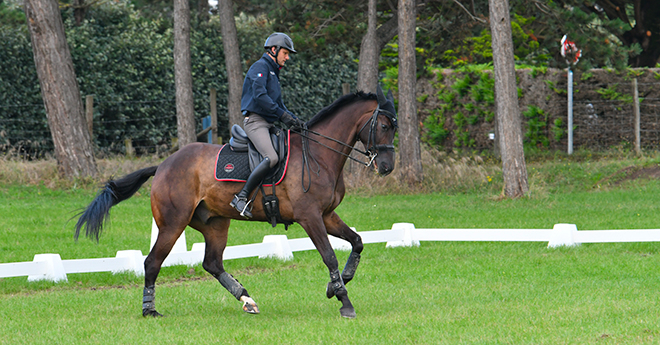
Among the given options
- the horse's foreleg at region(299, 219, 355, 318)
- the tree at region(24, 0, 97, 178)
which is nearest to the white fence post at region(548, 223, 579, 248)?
the horse's foreleg at region(299, 219, 355, 318)

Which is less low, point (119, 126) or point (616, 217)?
point (119, 126)

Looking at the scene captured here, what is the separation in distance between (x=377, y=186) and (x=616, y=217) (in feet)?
19.6

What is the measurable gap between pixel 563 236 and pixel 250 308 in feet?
18.0

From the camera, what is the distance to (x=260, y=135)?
294 inches

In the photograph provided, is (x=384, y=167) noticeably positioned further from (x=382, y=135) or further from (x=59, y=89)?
(x=59, y=89)

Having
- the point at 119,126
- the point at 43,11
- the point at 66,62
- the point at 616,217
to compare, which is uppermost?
the point at 43,11

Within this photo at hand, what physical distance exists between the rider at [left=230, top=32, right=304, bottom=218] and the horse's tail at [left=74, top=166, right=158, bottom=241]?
4.01ft

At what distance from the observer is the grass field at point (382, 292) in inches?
248

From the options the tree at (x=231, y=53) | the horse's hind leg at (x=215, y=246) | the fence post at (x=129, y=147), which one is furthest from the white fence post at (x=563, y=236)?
the fence post at (x=129, y=147)

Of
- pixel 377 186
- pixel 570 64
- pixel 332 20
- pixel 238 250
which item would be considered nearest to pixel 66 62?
pixel 332 20

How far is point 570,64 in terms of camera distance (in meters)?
18.2

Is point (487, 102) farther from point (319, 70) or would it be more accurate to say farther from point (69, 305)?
point (69, 305)

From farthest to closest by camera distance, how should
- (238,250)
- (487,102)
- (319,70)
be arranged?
1. (319,70)
2. (487,102)
3. (238,250)

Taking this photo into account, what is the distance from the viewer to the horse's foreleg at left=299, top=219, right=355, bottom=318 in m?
7.02
